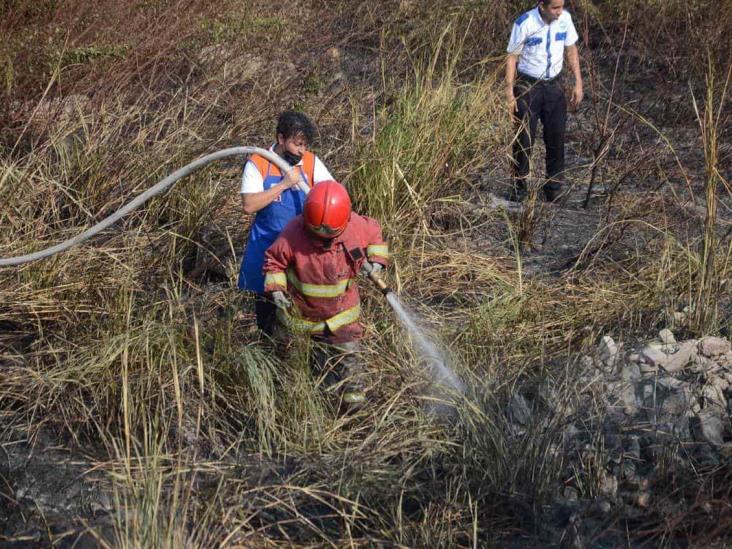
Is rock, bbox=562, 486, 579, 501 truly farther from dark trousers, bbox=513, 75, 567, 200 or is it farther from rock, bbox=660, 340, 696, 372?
dark trousers, bbox=513, 75, 567, 200

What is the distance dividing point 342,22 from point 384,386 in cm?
566

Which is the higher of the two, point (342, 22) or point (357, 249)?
point (357, 249)

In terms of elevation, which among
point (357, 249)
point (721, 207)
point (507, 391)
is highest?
point (357, 249)

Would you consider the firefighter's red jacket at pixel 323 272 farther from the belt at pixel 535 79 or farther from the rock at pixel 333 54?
the rock at pixel 333 54

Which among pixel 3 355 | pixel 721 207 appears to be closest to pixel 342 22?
pixel 721 207

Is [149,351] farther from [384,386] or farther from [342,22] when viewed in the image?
[342,22]

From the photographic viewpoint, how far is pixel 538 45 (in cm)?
678

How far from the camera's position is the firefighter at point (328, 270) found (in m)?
4.19

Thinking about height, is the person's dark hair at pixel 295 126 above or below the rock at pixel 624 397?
above

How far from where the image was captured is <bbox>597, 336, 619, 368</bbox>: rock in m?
4.40

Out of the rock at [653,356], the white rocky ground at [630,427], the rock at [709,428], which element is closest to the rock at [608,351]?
the white rocky ground at [630,427]

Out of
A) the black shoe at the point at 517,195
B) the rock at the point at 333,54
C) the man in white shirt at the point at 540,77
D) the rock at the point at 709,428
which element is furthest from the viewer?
the rock at the point at 333,54

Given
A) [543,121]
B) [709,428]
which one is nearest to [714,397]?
[709,428]

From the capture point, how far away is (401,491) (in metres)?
3.77
